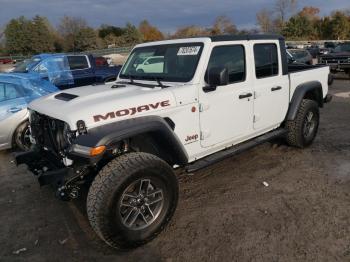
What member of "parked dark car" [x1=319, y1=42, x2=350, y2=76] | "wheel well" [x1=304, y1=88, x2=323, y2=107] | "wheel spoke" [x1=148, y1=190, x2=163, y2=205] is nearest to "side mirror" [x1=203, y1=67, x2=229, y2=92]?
"wheel spoke" [x1=148, y1=190, x2=163, y2=205]

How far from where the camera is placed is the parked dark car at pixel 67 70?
34.0ft

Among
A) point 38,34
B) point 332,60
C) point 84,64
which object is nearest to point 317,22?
point 38,34

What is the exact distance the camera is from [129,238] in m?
3.36

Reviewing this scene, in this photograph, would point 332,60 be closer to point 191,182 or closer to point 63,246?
point 191,182

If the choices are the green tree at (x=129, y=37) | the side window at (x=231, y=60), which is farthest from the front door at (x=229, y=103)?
the green tree at (x=129, y=37)

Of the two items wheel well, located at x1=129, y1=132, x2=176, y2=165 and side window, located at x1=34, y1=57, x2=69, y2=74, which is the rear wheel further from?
side window, located at x1=34, y1=57, x2=69, y2=74

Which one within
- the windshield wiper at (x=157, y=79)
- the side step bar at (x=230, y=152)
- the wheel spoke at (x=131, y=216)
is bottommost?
the wheel spoke at (x=131, y=216)

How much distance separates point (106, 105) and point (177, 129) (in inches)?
33.6

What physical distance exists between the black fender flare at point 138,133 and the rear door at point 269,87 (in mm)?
1578

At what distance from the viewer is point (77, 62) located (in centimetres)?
1102

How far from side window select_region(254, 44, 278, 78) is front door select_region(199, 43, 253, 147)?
0.86ft

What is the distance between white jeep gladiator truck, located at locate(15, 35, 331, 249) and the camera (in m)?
3.27

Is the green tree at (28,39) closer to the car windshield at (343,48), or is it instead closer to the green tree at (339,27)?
the car windshield at (343,48)

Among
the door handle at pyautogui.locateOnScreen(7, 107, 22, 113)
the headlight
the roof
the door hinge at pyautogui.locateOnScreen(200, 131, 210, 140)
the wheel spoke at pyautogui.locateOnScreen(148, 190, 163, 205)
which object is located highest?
the roof
